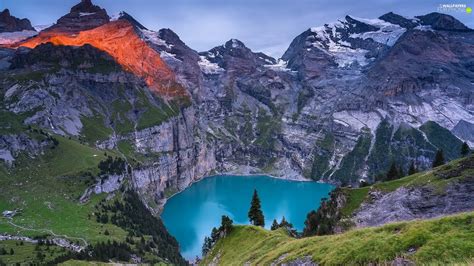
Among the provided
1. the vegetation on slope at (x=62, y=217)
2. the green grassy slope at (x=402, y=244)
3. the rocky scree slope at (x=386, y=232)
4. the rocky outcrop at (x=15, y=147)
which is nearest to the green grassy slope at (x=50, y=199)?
the vegetation on slope at (x=62, y=217)

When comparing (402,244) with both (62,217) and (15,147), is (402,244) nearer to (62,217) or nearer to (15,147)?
(62,217)

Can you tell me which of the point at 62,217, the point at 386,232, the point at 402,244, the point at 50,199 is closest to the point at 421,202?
the point at 386,232

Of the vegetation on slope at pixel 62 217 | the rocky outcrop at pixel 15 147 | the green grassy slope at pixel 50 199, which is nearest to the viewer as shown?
the vegetation on slope at pixel 62 217

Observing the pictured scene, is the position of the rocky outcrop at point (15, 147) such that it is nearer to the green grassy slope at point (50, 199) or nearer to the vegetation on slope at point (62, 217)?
the vegetation on slope at point (62, 217)

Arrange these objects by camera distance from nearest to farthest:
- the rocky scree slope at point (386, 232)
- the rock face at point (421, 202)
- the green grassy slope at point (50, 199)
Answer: the rocky scree slope at point (386, 232) < the rock face at point (421, 202) < the green grassy slope at point (50, 199)

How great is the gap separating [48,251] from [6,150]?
85037 mm

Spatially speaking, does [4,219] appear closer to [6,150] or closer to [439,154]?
[6,150]

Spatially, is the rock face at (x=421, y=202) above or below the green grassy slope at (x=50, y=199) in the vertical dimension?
above

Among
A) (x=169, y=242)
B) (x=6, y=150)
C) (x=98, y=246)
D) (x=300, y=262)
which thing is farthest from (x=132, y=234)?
(x=300, y=262)

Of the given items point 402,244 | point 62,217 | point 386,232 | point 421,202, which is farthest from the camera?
point 62,217

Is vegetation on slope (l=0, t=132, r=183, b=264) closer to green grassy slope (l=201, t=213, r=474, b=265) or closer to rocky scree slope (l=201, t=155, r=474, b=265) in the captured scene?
rocky scree slope (l=201, t=155, r=474, b=265)

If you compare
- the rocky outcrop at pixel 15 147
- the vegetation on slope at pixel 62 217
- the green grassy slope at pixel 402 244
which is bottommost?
the vegetation on slope at pixel 62 217

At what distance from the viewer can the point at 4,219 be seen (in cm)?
14700

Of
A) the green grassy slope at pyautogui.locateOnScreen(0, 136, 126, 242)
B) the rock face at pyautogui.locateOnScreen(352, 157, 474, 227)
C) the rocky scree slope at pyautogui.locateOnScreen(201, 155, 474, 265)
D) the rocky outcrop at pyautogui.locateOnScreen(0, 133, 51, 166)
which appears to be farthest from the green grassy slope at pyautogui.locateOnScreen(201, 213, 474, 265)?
the rocky outcrop at pyautogui.locateOnScreen(0, 133, 51, 166)
